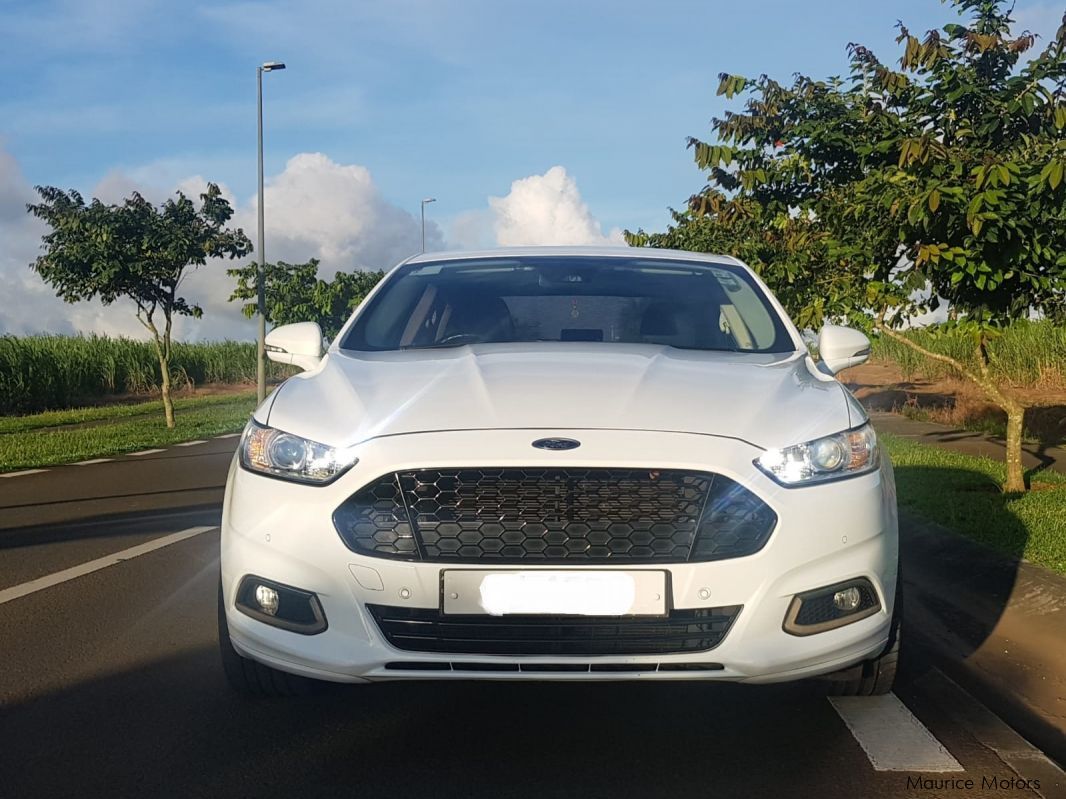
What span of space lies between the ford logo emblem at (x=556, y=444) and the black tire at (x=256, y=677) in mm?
1106

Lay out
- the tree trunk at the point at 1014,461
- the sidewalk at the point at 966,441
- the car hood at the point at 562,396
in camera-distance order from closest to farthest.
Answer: the car hood at the point at 562,396 < the tree trunk at the point at 1014,461 < the sidewalk at the point at 966,441

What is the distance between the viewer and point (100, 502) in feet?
31.6

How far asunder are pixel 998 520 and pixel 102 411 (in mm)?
22962

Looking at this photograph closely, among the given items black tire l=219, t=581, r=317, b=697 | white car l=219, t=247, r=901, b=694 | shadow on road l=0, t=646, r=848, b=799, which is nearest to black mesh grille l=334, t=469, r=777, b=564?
white car l=219, t=247, r=901, b=694

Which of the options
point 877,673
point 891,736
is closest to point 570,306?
point 877,673

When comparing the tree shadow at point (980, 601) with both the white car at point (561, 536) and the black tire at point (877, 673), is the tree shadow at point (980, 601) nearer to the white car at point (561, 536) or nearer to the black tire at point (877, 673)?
the black tire at point (877, 673)

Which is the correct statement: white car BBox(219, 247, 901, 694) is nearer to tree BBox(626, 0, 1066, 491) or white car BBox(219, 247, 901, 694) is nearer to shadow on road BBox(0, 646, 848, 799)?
shadow on road BBox(0, 646, 848, 799)

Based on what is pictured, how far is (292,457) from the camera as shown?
3.50 meters

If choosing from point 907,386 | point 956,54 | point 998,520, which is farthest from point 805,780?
point 907,386

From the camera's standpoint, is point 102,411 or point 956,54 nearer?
point 956,54

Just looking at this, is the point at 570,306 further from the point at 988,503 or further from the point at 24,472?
the point at 24,472

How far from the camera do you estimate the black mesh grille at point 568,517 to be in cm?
325

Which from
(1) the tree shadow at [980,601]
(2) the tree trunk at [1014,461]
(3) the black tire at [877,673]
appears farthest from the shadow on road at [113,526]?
(2) the tree trunk at [1014,461]

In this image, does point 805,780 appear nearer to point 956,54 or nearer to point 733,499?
point 733,499
